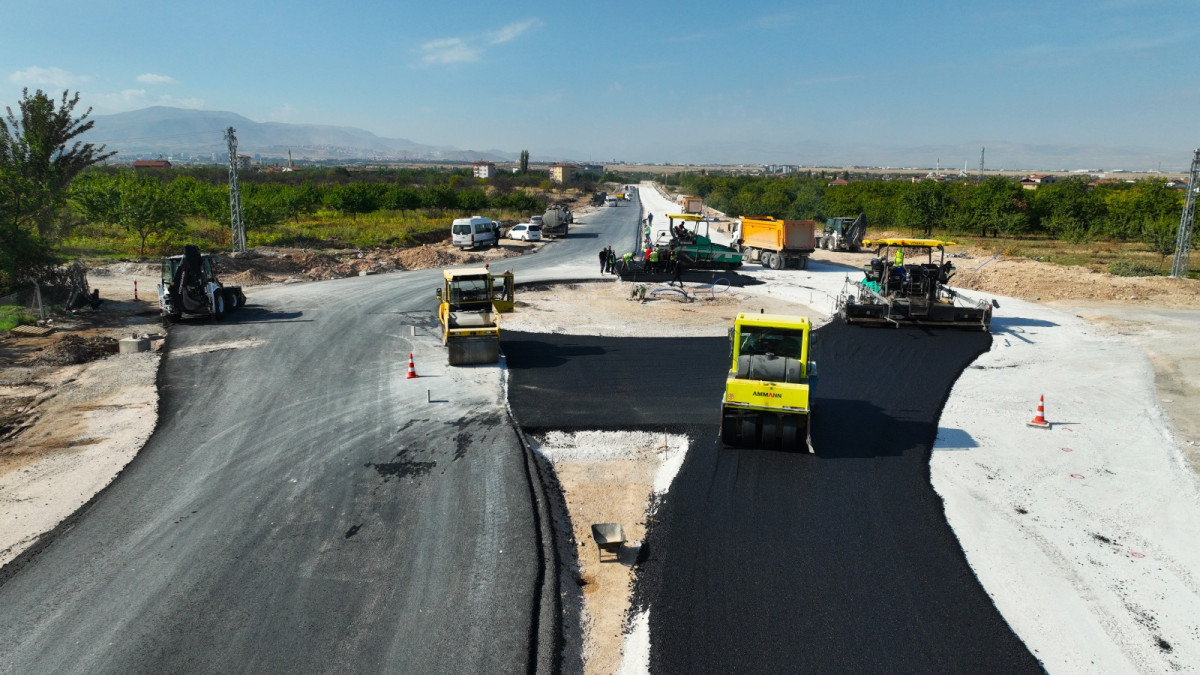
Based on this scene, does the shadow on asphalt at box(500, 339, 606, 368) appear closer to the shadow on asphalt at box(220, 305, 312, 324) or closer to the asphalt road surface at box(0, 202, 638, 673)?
the asphalt road surface at box(0, 202, 638, 673)

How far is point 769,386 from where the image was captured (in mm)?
11086

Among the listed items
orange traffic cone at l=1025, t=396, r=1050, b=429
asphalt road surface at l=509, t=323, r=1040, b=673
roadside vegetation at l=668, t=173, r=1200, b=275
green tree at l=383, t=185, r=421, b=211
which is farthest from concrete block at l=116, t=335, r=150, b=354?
roadside vegetation at l=668, t=173, r=1200, b=275

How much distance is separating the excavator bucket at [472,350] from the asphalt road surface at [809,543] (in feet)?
4.19

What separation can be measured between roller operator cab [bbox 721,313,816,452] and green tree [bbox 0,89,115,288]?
22256 millimetres

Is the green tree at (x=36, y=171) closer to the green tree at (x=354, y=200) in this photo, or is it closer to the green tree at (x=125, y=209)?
the green tree at (x=125, y=209)

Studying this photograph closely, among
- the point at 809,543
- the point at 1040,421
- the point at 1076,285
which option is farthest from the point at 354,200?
the point at 809,543

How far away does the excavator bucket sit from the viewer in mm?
16359

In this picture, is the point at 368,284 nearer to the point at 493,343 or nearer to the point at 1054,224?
the point at 493,343

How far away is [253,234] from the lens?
134 feet

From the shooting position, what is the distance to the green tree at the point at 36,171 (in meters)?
21.5

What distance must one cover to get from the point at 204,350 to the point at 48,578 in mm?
11108

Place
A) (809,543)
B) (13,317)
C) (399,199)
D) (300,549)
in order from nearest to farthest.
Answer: (300,549), (809,543), (13,317), (399,199)

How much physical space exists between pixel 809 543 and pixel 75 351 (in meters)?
17.7

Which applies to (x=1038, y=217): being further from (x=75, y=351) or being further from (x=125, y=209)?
(x=125, y=209)
